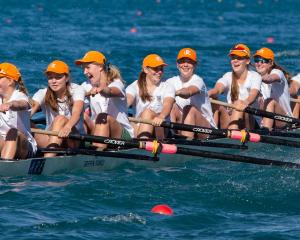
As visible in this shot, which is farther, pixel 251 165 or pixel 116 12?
pixel 116 12

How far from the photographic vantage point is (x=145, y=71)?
14922mm

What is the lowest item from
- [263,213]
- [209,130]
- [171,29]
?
[263,213]

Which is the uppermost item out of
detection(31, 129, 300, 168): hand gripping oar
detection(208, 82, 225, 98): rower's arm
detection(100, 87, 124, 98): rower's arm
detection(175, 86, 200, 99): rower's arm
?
detection(208, 82, 225, 98): rower's arm

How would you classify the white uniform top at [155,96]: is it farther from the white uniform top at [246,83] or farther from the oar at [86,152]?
the white uniform top at [246,83]

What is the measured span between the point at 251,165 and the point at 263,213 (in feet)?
9.28

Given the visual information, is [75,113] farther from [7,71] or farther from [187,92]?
[187,92]

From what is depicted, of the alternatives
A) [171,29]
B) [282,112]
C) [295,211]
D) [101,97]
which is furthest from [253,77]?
[171,29]

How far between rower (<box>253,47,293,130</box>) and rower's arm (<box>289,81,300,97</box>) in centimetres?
80

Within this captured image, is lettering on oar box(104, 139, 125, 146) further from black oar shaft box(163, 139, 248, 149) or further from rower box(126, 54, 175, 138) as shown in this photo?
black oar shaft box(163, 139, 248, 149)

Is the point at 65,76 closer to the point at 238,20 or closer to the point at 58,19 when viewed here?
the point at 58,19

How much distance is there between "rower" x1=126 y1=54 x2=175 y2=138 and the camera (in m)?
14.7

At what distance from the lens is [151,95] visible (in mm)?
14961

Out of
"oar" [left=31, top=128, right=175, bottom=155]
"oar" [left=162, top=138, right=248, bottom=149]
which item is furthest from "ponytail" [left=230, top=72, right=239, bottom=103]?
"oar" [left=31, top=128, right=175, bottom=155]

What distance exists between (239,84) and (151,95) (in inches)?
74.8
